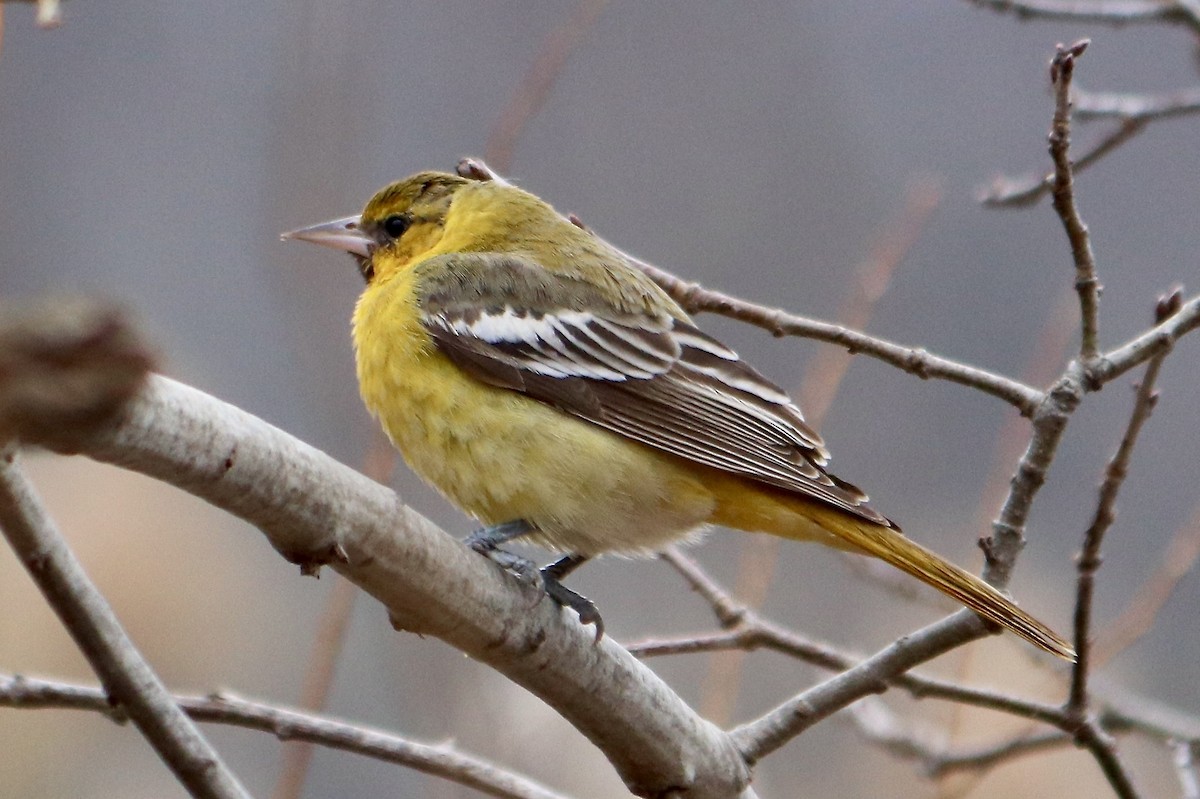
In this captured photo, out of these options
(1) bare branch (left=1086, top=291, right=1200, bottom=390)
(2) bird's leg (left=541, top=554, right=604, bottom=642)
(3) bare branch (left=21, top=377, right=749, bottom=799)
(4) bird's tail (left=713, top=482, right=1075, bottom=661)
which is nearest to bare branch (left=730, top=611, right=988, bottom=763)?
(4) bird's tail (left=713, top=482, right=1075, bottom=661)

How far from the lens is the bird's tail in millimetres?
2707

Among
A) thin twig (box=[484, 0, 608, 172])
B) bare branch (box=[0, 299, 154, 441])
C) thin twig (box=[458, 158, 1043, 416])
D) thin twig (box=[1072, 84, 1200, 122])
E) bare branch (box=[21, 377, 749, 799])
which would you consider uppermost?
thin twig (box=[1072, 84, 1200, 122])

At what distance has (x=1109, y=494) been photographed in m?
2.57

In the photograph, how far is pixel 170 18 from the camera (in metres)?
9.09

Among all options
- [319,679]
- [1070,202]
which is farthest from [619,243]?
[1070,202]

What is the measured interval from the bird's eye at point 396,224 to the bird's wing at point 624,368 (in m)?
0.43

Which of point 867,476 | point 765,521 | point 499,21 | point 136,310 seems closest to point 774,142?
point 499,21

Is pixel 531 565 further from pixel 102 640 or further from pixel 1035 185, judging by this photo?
pixel 1035 185

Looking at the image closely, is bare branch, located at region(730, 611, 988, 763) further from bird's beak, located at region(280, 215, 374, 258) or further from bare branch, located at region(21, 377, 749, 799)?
bird's beak, located at region(280, 215, 374, 258)

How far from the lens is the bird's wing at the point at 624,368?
340 centimetres

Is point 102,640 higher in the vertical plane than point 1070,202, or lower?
lower

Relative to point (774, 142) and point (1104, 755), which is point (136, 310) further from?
point (774, 142)

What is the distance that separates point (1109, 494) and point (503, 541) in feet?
4.58

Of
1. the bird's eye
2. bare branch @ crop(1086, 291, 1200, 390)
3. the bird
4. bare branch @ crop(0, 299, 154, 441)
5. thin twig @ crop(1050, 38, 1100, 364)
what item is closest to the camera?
bare branch @ crop(0, 299, 154, 441)
